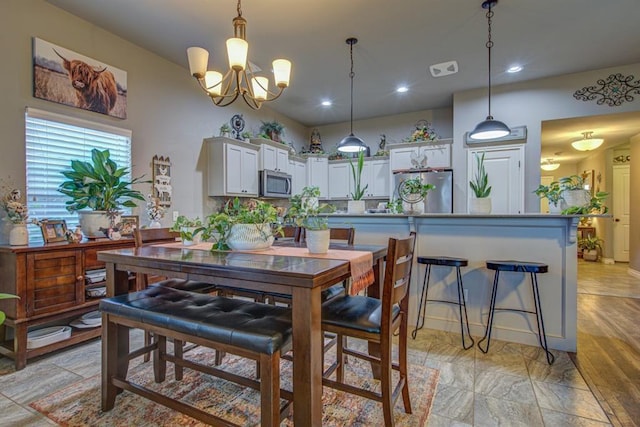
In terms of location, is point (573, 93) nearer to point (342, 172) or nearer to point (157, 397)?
point (342, 172)

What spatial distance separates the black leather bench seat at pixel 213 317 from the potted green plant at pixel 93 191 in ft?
4.24

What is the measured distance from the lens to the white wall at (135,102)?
2588mm

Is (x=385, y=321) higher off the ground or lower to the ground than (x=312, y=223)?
lower

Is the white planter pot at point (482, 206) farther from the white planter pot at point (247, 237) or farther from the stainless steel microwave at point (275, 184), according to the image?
the stainless steel microwave at point (275, 184)

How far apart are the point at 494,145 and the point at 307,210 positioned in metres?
4.03

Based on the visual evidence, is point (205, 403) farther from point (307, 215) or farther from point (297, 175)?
point (297, 175)

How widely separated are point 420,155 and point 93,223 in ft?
15.1

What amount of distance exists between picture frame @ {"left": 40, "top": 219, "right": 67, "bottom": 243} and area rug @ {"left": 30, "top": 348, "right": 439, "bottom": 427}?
1164 mm

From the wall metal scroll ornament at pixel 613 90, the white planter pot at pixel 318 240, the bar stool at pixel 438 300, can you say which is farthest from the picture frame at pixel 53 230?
the wall metal scroll ornament at pixel 613 90

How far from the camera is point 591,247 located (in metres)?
7.47

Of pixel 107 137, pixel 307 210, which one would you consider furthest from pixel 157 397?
pixel 107 137

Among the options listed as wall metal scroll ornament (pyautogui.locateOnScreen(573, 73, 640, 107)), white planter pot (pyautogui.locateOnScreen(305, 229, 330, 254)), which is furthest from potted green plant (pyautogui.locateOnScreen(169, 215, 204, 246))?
wall metal scroll ornament (pyautogui.locateOnScreen(573, 73, 640, 107))

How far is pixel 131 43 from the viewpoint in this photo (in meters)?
3.44

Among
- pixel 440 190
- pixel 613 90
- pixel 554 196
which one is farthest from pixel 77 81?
pixel 613 90
